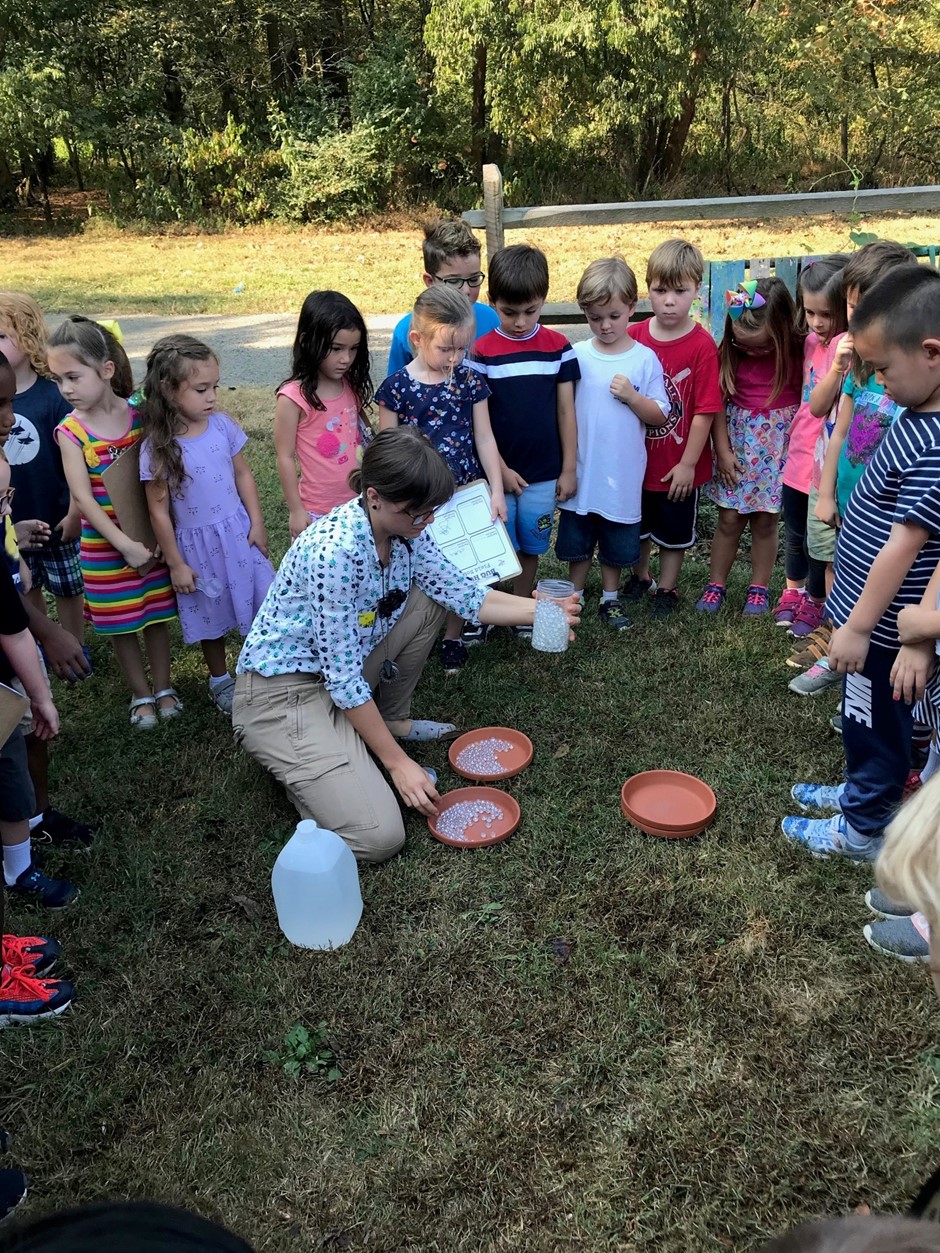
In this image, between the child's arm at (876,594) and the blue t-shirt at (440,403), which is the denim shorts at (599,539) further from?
the child's arm at (876,594)

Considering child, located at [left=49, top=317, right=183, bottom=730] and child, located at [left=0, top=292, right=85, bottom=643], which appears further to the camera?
child, located at [left=0, top=292, right=85, bottom=643]

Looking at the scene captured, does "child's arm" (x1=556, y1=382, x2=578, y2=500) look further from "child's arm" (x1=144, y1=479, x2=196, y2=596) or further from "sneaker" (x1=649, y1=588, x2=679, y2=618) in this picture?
"child's arm" (x1=144, y1=479, x2=196, y2=596)

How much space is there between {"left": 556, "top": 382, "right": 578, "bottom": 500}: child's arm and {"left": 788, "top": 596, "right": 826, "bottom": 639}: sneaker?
3.88ft

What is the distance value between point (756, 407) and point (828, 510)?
800mm

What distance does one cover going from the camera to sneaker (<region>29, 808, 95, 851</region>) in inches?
125

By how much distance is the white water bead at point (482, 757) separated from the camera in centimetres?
341

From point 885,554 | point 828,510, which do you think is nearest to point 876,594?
point 885,554

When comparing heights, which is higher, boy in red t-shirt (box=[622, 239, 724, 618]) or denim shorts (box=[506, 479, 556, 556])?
boy in red t-shirt (box=[622, 239, 724, 618])

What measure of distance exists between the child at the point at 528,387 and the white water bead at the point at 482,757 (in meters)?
1.14

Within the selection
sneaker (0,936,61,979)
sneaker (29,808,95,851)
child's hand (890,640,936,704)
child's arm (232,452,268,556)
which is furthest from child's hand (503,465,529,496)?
sneaker (0,936,61,979)

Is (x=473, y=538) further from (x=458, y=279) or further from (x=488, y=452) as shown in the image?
(x=458, y=279)

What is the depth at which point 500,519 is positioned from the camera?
3.83 meters

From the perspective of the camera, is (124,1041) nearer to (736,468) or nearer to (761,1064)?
(761,1064)

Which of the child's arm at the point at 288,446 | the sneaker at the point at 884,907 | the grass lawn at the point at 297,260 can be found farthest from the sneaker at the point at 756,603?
the grass lawn at the point at 297,260
